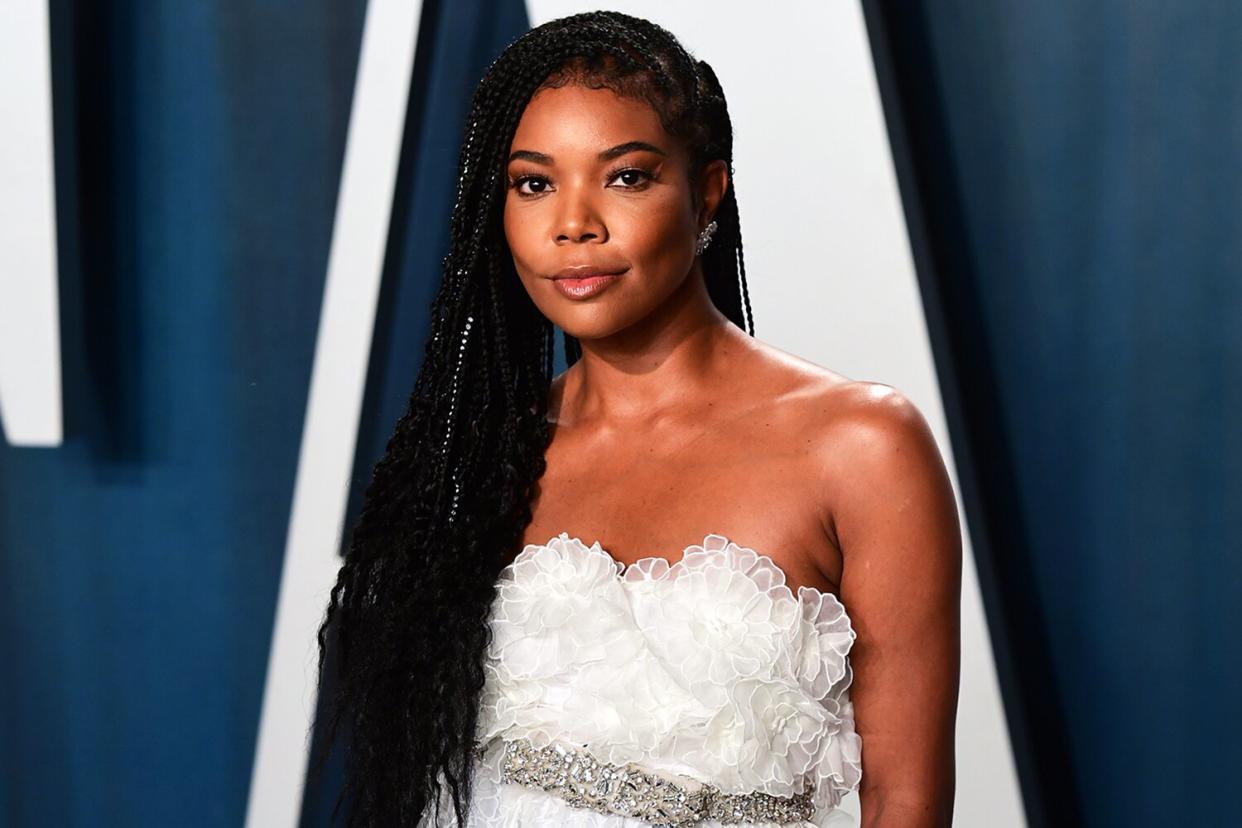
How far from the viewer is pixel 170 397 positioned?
3.11 m

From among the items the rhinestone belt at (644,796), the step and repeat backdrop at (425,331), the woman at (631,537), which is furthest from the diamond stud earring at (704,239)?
the step and repeat backdrop at (425,331)

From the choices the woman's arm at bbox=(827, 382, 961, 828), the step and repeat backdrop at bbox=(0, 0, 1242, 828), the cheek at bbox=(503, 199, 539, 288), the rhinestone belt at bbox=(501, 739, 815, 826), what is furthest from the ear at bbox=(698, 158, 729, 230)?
the step and repeat backdrop at bbox=(0, 0, 1242, 828)

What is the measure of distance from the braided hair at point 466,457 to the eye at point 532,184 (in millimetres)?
50

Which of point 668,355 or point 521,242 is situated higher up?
point 521,242

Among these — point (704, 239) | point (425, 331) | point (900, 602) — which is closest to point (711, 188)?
point (704, 239)

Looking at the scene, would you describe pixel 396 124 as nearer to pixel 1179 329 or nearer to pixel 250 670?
pixel 250 670

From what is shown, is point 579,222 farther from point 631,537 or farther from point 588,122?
point 631,537

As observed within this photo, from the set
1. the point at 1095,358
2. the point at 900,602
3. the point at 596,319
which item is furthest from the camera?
the point at 1095,358

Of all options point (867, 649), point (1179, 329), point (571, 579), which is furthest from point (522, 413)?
point (1179, 329)

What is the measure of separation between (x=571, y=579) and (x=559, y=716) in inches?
6.2

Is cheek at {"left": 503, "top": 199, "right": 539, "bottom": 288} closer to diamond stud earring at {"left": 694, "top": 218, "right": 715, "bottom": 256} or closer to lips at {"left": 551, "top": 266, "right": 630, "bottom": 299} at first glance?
lips at {"left": 551, "top": 266, "right": 630, "bottom": 299}

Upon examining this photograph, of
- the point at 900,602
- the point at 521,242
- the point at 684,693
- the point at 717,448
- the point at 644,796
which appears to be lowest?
the point at 644,796

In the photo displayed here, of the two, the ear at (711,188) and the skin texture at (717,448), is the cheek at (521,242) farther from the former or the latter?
the ear at (711,188)

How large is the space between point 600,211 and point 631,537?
387 millimetres
